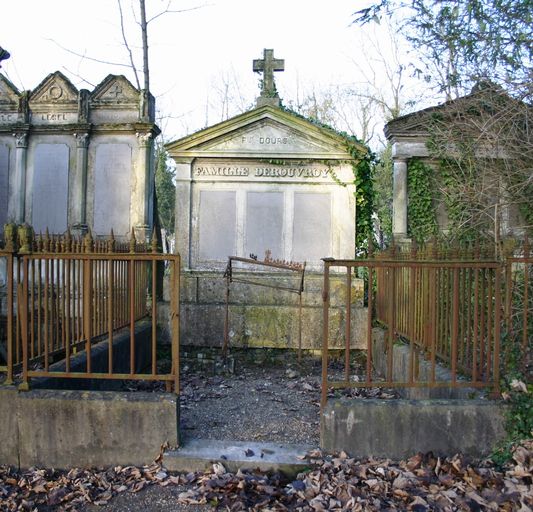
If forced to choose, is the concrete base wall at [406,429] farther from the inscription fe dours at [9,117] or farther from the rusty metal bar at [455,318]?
the inscription fe dours at [9,117]

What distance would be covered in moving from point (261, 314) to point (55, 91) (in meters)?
6.59

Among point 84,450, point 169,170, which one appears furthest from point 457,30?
point 169,170

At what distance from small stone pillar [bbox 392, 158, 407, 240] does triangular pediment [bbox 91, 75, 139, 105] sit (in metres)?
5.44

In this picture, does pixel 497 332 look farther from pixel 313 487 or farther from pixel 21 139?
pixel 21 139

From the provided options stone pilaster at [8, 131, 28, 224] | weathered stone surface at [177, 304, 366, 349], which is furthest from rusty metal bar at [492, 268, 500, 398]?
stone pilaster at [8, 131, 28, 224]

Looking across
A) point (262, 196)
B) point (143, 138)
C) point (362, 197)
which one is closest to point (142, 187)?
point (143, 138)

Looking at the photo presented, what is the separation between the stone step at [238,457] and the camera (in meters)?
3.74

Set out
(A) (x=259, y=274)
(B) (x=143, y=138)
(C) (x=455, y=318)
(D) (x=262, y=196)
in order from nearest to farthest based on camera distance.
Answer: (C) (x=455, y=318)
(A) (x=259, y=274)
(D) (x=262, y=196)
(B) (x=143, y=138)

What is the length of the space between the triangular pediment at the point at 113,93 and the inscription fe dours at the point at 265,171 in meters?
3.01

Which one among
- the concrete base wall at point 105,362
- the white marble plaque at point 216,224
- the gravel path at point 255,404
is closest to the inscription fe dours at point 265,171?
the white marble plaque at point 216,224

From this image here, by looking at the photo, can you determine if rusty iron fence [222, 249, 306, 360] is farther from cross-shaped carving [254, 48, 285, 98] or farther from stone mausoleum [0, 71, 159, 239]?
cross-shaped carving [254, 48, 285, 98]

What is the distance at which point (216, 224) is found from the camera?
9047 millimetres

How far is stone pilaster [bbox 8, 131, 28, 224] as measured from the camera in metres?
10.8

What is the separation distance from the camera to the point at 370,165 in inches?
361
